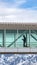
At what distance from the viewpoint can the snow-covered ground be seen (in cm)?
2353

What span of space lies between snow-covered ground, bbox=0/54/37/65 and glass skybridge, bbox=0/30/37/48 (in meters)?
0.64

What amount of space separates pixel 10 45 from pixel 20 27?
130 centimetres

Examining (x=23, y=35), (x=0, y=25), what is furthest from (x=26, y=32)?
(x=0, y=25)

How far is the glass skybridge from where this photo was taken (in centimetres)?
2344

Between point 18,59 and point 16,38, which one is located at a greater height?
point 16,38

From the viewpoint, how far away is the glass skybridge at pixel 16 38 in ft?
76.9

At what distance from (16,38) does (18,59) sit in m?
1.34

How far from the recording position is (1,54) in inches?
926

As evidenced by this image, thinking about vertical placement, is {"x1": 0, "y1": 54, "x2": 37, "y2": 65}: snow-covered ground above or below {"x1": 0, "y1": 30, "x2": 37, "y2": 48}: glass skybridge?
below

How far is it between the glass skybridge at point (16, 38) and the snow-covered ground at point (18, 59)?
2.09 feet

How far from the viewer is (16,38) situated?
23500 millimetres

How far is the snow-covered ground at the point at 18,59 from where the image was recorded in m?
23.5

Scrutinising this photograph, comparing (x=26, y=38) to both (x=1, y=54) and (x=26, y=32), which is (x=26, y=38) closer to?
(x=26, y=32)

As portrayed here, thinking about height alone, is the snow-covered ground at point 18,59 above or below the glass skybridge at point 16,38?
below
